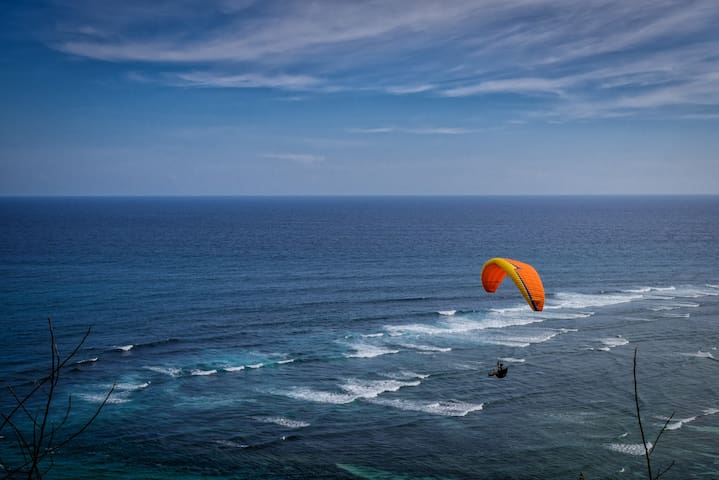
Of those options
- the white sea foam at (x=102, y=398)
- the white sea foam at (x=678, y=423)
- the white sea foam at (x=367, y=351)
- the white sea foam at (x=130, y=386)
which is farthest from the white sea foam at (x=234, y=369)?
the white sea foam at (x=678, y=423)

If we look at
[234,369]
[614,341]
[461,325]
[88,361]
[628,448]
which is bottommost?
[628,448]

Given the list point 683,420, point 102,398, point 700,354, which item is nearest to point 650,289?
point 700,354

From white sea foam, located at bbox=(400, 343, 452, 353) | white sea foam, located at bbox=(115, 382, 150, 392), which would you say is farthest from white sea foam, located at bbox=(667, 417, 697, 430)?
white sea foam, located at bbox=(115, 382, 150, 392)

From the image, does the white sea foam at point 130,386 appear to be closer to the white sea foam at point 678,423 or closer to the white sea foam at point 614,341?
the white sea foam at point 678,423

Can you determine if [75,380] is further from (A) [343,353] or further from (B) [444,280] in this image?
(B) [444,280]

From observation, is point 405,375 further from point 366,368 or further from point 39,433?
point 39,433

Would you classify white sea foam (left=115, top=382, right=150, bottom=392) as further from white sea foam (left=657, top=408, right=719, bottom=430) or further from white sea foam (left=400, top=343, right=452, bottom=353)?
white sea foam (left=657, top=408, right=719, bottom=430)

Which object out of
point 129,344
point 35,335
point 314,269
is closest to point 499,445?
point 129,344

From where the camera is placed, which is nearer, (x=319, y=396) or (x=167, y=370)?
(x=319, y=396)
